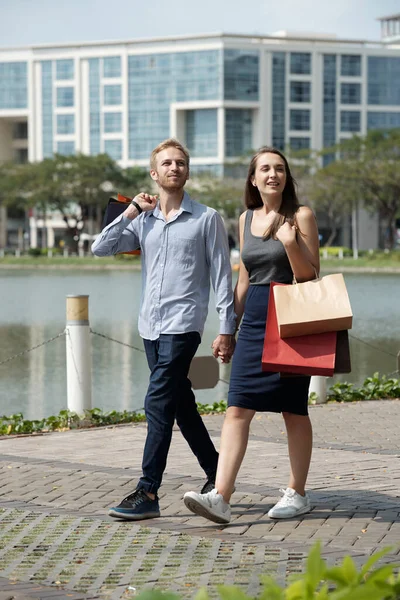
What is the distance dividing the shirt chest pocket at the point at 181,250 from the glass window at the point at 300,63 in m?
108

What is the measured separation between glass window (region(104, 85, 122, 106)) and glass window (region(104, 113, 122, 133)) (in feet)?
3.79

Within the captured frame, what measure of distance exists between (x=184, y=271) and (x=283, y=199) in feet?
2.03

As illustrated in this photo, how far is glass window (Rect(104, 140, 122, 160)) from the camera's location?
112688 millimetres

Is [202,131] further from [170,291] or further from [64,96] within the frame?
[170,291]

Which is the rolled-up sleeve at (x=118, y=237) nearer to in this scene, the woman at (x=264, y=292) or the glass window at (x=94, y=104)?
the woman at (x=264, y=292)

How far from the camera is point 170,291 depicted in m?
6.01

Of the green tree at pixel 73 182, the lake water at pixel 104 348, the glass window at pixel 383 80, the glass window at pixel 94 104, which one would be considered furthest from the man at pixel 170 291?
the glass window at pixel 383 80

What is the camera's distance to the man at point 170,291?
598 cm

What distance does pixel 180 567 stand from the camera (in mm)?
4910

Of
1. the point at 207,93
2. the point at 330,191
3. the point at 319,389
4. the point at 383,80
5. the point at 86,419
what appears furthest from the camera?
the point at 383,80

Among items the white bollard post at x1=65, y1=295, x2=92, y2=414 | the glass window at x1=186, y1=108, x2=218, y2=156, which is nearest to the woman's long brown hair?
the white bollard post at x1=65, y1=295, x2=92, y2=414

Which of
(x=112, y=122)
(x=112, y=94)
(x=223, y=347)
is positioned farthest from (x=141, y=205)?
(x=112, y=94)

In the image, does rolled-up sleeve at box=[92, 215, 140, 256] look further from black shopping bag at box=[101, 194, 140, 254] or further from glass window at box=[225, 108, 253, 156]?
glass window at box=[225, 108, 253, 156]

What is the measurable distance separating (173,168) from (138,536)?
1839 mm
